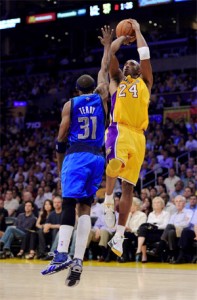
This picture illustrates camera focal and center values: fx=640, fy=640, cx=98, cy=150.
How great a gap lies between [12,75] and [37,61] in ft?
5.36

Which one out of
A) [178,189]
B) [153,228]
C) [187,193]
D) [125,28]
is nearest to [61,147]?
[125,28]

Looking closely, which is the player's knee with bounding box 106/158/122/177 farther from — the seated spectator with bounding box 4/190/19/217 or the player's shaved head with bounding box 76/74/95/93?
the seated spectator with bounding box 4/190/19/217

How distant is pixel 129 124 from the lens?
299 inches

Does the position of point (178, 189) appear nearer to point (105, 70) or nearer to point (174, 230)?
point (174, 230)

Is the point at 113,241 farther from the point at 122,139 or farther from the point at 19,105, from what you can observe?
the point at 19,105

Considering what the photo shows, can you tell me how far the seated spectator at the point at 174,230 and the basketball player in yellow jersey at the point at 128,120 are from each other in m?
4.75

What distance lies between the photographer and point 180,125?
20016 mm

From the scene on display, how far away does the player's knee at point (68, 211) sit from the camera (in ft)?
22.5

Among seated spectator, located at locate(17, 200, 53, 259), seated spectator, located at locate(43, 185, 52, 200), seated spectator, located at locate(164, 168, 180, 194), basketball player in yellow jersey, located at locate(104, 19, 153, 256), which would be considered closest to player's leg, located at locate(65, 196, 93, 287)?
basketball player in yellow jersey, located at locate(104, 19, 153, 256)

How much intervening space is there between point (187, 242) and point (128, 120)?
5175 millimetres

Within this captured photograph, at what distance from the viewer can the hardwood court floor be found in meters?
7.17

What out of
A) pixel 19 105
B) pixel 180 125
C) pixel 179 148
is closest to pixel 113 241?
pixel 179 148

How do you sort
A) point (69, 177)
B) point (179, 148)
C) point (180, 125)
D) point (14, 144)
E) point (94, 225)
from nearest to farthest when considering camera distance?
point (69, 177) < point (94, 225) < point (179, 148) < point (180, 125) < point (14, 144)

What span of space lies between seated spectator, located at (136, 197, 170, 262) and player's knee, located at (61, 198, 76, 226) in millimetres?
5776
